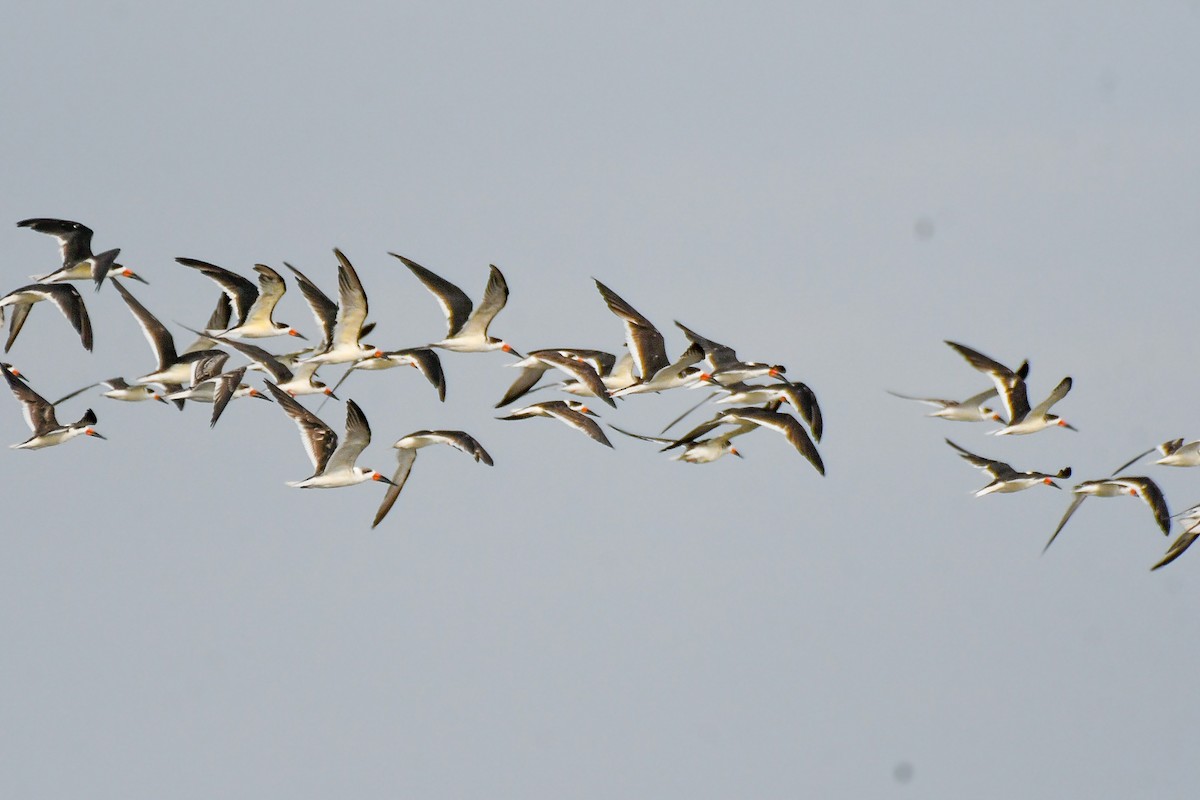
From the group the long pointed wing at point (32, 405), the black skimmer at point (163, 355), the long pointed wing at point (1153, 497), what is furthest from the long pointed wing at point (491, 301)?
the long pointed wing at point (1153, 497)

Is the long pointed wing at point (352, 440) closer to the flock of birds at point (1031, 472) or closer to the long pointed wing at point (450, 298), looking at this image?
the long pointed wing at point (450, 298)

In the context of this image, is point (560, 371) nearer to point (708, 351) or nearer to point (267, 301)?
point (708, 351)

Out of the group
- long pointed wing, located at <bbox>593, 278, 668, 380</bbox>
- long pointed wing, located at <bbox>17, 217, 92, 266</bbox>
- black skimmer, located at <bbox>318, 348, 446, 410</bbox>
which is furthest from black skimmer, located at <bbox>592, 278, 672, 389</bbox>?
long pointed wing, located at <bbox>17, 217, 92, 266</bbox>

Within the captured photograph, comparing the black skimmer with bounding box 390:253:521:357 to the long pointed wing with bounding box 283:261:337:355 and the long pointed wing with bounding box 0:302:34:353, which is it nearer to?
the long pointed wing with bounding box 283:261:337:355

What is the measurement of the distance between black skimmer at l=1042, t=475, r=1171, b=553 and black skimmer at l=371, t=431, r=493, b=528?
10327 mm

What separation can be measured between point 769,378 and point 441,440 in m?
6.24

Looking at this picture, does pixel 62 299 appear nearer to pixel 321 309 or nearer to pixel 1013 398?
pixel 321 309

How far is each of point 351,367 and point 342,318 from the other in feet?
4.04

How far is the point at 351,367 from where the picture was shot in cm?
3769

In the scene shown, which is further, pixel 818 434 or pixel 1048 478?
pixel 1048 478

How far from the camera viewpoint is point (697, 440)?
4091 centimetres

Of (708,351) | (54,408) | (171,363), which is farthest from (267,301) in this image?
(708,351)

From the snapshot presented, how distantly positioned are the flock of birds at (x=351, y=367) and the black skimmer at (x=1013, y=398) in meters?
3.99

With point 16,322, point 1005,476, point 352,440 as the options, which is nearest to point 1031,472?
point 1005,476
